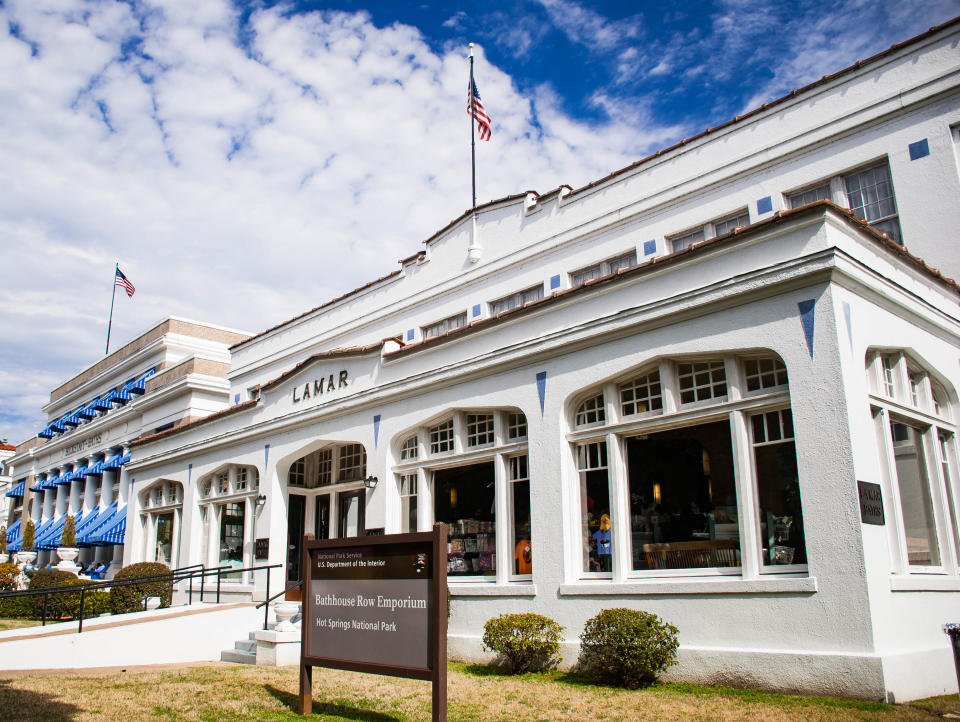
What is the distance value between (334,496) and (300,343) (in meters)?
6.88

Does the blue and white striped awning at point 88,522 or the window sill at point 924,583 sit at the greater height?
the blue and white striped awning at point 88,522

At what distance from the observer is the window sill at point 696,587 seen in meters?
8.91

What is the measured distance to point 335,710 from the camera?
871 cm

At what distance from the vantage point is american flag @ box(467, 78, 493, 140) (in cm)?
2023

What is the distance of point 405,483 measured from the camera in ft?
49.0

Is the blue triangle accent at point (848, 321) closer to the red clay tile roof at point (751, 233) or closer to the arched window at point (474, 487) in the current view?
the red clay tile roof at point (751, 233)

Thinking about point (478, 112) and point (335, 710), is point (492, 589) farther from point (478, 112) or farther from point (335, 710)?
point (478, 112)

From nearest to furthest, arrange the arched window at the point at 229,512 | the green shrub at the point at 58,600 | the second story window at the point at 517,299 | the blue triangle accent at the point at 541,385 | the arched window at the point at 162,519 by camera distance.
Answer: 1. the blue triangle accent at the point at 541,385
2. the second story window at the point at 517,299
3. the arched window at the point at 229,512
4. the green shrub at the point at 58,600
5. the arched window at the point at 162,519

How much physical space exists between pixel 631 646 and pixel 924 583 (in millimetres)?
3467

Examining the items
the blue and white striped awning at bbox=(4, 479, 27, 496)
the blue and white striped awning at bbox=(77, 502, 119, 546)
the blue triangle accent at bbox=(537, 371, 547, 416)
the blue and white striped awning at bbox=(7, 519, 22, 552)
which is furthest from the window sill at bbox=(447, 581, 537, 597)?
the blue and white striped awning at bbox=(4, 479, 27, 496)

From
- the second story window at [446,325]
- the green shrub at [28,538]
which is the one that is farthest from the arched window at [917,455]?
the green shrub at [28,538]

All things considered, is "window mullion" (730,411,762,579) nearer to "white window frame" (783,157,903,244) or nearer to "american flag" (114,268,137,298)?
"white window frame" (783,157,903,244)

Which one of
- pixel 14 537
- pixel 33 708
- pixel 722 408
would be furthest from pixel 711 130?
pixel 14 537

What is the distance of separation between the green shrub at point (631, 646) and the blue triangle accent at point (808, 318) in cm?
374
